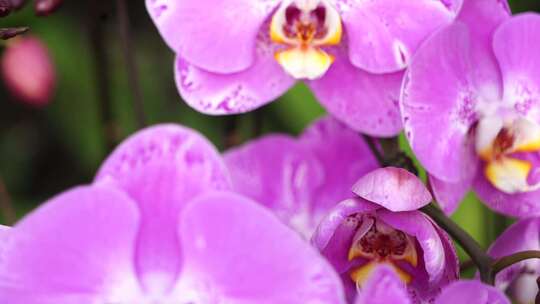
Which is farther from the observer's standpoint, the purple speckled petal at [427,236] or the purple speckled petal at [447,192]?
the purple speckled petal at [447,192]

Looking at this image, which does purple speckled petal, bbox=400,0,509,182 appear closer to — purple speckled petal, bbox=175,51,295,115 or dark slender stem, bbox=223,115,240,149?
purple speckled petal, bbox=175,51,295,115

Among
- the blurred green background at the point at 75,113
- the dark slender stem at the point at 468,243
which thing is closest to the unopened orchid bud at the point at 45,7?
the dark slender stem at the point at 468,243

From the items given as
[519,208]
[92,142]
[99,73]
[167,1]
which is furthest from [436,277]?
[92,142]

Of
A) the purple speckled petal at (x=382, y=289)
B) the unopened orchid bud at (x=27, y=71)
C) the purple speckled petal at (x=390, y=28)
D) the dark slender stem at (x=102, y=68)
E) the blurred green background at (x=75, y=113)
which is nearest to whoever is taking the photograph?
the purple speckled petal at (x=382, y=289)

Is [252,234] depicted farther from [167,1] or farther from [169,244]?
[167,1]

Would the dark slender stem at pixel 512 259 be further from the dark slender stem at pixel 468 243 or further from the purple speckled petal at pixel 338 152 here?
the purple speckled petal at pixel 338 152

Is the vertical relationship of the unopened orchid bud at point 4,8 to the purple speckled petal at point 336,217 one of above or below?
above
